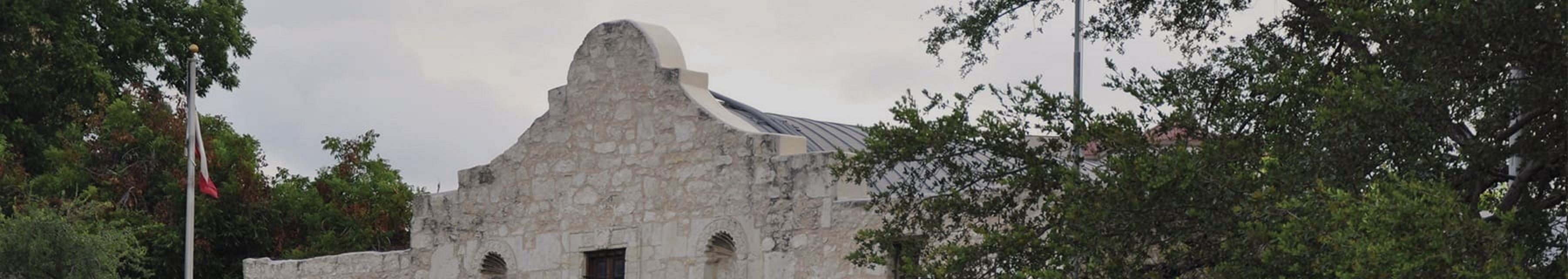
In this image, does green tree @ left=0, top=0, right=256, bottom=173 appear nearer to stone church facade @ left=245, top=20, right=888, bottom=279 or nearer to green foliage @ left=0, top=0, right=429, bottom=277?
green foliage @ left=0, top=0, right=429, bottom=277

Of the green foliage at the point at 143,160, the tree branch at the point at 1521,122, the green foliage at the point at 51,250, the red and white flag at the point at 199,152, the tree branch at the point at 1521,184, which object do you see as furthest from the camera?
the green foliage at the point at 143,160

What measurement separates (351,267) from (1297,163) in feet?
45.0

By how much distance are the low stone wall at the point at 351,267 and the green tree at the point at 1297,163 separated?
28.1ft

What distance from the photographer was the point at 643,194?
21.7 meters

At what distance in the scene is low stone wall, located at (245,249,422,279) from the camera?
24016 millimetres

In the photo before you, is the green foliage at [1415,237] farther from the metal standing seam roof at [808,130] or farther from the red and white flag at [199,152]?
the red and white flag at [199,152]

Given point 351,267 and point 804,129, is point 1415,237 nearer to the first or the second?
point 804,129

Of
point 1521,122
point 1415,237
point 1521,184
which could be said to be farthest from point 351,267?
point 1415,237

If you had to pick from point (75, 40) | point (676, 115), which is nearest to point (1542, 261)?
point (676, 115)

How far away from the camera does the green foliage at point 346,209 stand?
32188mm

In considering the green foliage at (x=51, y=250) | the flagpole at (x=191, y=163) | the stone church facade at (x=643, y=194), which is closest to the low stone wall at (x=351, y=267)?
the stone church facade at (x=643, y=194)

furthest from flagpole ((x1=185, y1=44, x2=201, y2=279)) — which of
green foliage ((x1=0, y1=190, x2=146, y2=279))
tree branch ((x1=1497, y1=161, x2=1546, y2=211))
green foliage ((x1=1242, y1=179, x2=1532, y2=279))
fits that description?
tree branch ((x1=1497, y1=161, x2=1546, y2=211))

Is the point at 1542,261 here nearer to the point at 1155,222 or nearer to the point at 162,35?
the point at 1155,222

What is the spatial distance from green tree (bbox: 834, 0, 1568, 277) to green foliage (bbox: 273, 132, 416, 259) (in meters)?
16.9
